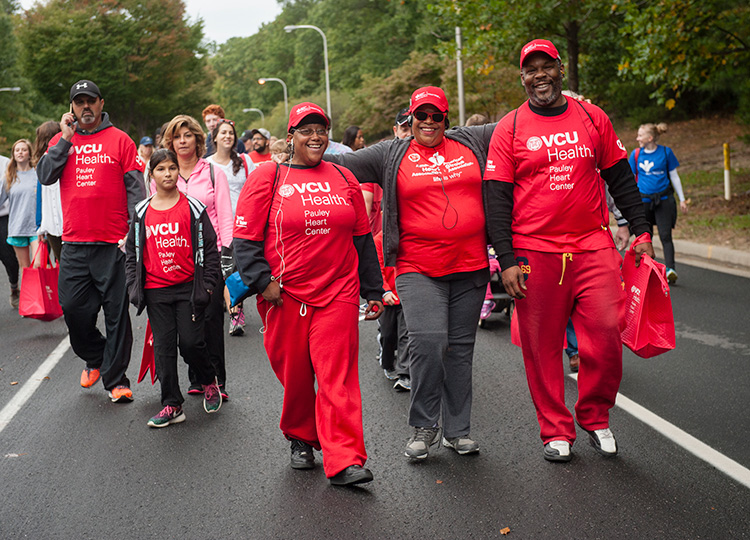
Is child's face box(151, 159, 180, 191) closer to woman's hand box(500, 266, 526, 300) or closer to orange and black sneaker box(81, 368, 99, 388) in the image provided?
orange and black sneaker box(81, 368, 99, 388)

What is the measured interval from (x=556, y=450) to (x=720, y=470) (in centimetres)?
83

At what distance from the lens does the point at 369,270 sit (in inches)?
193

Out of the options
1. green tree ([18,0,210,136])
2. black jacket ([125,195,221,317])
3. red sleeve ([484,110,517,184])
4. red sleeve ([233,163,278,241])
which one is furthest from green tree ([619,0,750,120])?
green tree ([18,0,210,136])

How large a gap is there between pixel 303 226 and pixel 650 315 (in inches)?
78.8

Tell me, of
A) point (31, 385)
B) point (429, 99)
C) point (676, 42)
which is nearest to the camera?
point (429, 99)

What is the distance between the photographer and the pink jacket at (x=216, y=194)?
658cm

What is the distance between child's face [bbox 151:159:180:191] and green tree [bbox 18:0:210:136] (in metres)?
42.4

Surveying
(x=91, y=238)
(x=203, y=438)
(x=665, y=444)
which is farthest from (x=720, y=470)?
(x=91, y=238)

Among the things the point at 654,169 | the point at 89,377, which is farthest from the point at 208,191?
the point at 654,169

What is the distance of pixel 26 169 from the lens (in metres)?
11.0

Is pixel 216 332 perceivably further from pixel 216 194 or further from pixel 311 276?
pixel 311 276

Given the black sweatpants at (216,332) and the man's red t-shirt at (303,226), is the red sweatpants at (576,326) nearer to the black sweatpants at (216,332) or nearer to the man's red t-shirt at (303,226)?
the man's red t-shirt at (303,226)

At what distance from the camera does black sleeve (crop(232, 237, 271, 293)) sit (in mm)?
4492

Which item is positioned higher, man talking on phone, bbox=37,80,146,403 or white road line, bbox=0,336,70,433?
man talking on phone, bbox=37,80,146,403
